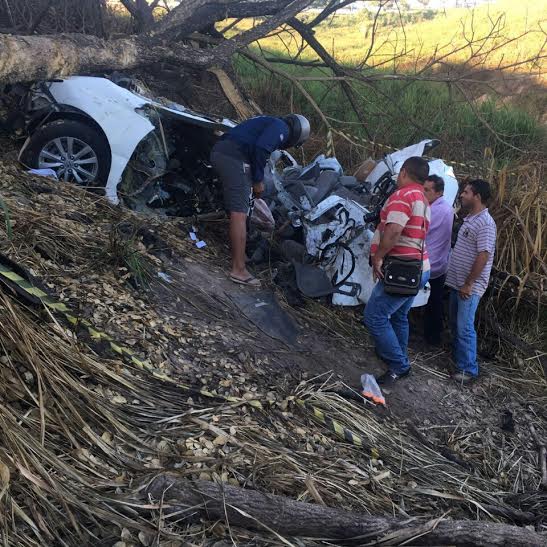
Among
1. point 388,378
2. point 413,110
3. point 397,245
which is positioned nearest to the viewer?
point 397,245

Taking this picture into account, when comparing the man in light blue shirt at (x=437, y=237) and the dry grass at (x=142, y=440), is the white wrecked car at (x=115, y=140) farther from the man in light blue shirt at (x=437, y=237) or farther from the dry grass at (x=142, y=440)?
the man in light blue shirt at (x=437, y=237)

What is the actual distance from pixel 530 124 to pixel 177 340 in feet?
28.7

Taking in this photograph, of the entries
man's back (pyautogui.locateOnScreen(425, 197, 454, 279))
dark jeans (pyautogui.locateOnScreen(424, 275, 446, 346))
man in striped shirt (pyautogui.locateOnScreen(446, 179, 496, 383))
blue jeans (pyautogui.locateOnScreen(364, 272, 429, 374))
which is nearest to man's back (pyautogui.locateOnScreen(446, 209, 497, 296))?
man in striped shirt (pyautogui.locateOnScreen(446, 179, 496, 383))

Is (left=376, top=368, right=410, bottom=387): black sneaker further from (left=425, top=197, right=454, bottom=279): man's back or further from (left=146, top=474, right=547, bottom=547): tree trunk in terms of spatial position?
(left=146, top=474, right=547, bottom=547): tree trunk

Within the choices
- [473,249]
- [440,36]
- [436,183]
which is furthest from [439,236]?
[440,36]

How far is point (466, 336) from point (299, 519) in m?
2.83

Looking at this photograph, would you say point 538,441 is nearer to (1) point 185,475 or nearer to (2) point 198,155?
(1) point 185,475

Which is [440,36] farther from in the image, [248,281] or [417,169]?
[417,169]

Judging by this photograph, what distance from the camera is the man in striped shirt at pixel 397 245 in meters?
4.21

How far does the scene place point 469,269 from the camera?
197 inches

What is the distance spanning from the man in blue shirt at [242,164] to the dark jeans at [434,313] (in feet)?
5.16

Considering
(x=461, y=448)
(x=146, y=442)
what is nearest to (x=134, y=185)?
(x=146, y=442)

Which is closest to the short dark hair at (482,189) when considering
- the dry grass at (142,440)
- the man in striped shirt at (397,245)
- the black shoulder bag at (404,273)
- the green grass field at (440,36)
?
the man in striped shirt at (397,245)

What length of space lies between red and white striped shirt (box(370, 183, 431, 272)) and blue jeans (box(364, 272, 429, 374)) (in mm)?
308
